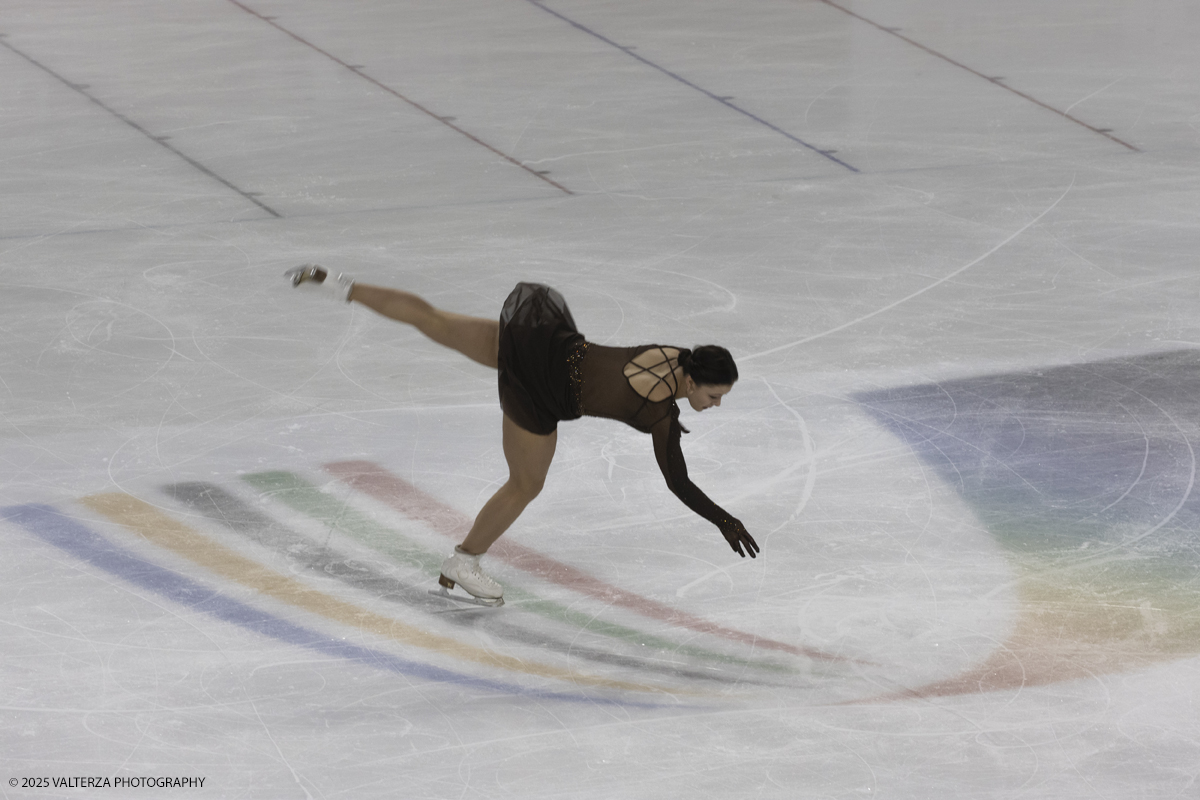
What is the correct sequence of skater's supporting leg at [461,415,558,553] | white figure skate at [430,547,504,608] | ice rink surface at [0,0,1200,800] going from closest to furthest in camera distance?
1. ice rink surface at [0,0,1200,800]
2. skater's supporting leg at [461,415,558,553]
3. white figure skate at [430,547,504,608]

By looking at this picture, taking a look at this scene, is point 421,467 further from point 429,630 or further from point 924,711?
point 924,711

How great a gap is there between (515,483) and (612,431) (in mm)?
1529

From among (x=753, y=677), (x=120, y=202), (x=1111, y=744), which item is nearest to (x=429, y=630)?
(x=753, y=677)

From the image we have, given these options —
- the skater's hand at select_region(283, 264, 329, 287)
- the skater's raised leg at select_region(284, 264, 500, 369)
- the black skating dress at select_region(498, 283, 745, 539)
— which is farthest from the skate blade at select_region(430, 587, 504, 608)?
the skater's hand at select_region(283, 264, 329, 287)

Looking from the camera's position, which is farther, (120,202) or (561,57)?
(561,57)

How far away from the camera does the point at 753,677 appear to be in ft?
15.5

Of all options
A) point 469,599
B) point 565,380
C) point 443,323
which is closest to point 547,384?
point 565,380

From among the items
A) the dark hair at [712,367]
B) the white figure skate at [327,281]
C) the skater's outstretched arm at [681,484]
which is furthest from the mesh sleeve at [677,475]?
the white figure skate at [327,281]

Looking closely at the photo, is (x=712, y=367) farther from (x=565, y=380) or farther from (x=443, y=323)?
(x=443, y=323)

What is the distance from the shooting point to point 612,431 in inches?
254

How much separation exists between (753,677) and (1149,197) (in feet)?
18.2

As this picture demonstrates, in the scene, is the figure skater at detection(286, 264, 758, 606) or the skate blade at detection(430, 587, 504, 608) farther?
the skate blade at detection(430, 587, 504, 608)

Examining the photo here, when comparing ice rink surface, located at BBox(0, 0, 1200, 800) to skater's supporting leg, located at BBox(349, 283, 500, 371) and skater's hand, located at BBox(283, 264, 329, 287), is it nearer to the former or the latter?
skater's supporting leg, located at BBox(349, 283, 500, 371)

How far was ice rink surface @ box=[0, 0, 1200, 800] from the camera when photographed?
445 centimetres
